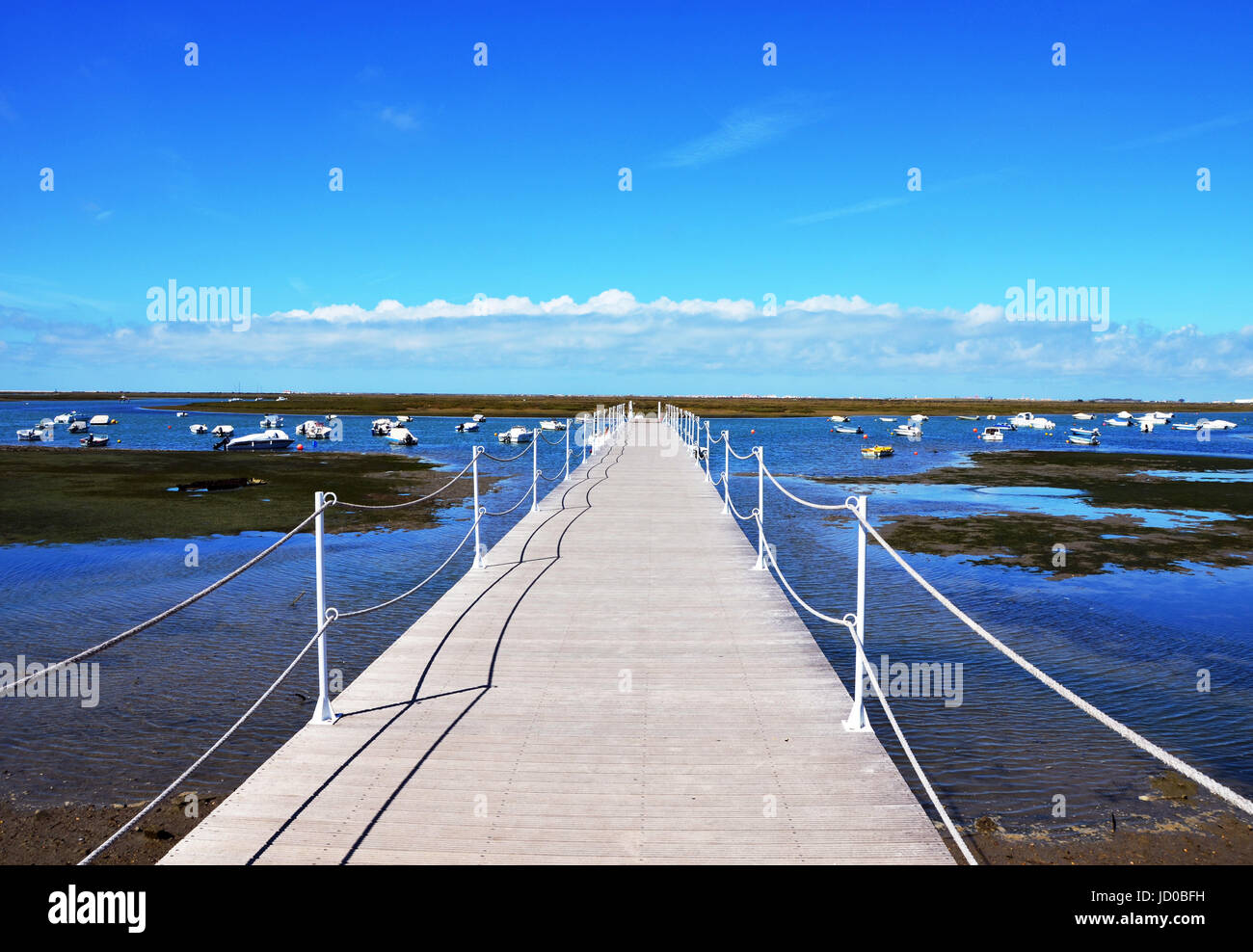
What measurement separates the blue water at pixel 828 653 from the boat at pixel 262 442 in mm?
34976

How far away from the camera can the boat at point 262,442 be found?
50.0 metres

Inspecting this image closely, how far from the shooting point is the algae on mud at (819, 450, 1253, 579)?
16469mm

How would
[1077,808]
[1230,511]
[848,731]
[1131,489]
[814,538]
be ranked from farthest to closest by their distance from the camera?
[1131,489] < [1230,511] < [814,538] < [1077,808] < [848,731]

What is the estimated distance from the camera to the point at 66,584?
13414mm

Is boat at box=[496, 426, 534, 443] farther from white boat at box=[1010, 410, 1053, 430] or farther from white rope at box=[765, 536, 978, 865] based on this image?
white boat at box=[1010, 410, 1053, 430]

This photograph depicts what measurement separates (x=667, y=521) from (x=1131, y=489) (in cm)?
2442

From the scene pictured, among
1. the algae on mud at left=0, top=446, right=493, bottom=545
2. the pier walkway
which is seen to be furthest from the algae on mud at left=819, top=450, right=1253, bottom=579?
the algae on mud at left=0, top=446, right=493, bottom=545

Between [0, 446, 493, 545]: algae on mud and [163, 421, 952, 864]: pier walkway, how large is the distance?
1423cm

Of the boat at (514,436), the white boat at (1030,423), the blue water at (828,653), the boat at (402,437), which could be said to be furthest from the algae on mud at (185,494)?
Result: the white boat at (1030,423)

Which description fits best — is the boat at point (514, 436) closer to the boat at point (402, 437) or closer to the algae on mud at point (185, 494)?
the boat at point (402, 437)

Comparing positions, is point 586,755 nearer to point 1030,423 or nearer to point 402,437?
point 402,437

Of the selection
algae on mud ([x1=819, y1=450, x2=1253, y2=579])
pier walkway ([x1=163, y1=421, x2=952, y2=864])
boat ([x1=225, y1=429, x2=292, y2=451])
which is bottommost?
algae on mud ([x1=819, y1=450, x2=1253, y2=579])
